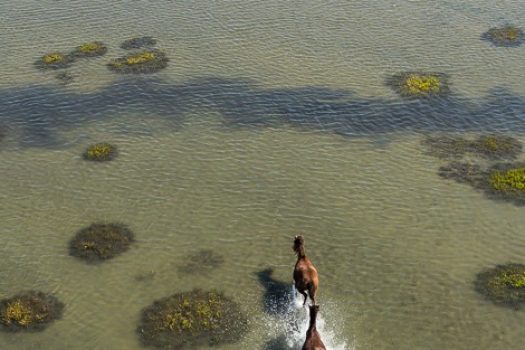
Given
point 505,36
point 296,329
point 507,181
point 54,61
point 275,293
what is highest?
point 505,36

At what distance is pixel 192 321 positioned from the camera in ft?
82.3

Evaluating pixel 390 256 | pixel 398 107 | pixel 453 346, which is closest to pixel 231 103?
pixel 398 107

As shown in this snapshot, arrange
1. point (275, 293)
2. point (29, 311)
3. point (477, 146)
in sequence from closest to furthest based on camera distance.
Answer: point (29, 311), point (275, 293), point (477, 146)

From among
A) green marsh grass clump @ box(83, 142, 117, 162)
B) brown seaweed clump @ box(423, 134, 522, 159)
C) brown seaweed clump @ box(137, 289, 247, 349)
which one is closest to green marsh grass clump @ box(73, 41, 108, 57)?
green marsh grass clump @ box(83, 142, 117, 162)

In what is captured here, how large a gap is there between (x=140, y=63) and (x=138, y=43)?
4.01 m

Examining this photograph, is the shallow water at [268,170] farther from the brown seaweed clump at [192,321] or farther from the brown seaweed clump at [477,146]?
the brown seaweed clump at [477,146]

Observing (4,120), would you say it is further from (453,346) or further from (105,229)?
(453,346)

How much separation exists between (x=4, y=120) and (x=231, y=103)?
1581 centimetres

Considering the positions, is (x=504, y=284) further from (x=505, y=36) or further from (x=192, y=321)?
(x=505, y=36)

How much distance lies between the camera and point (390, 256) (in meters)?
28.6

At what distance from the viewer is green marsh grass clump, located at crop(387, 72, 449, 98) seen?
41438 millimetres

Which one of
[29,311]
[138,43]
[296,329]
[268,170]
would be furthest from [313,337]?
→ [138,43]

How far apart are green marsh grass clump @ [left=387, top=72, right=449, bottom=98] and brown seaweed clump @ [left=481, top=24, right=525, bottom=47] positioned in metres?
8.21

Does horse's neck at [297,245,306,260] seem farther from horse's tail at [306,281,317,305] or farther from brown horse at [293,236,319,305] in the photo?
horse's tail at [306,281,317,305]
